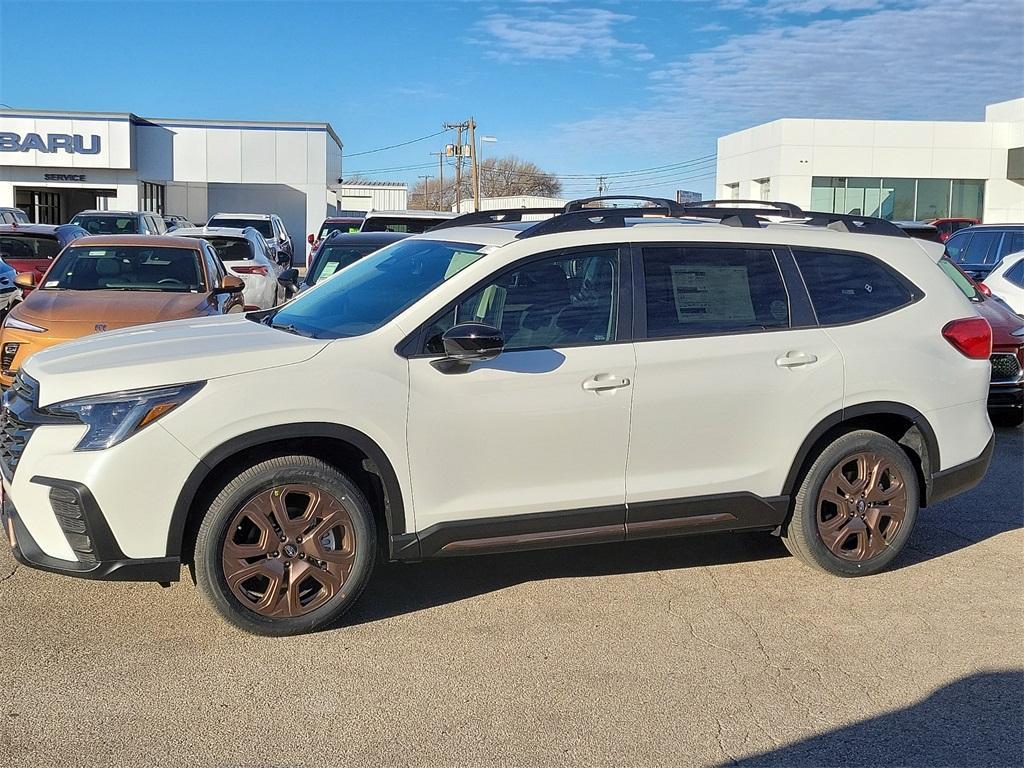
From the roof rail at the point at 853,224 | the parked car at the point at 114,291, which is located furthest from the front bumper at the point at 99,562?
the parked car at the point at 114,291

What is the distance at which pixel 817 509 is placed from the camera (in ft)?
19.0

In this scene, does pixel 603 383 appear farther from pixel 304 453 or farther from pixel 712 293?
pixel 304 453

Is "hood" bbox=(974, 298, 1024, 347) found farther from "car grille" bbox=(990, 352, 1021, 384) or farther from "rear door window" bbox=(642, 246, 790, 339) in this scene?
"rear door window" bbox=(642, 246, 790, 339)

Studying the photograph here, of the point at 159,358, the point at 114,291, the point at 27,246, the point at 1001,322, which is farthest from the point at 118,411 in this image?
the point at 27,246

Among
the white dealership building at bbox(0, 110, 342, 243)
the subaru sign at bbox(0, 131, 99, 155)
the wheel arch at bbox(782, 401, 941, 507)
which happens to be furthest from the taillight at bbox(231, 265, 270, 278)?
the subaru sign at bbox(0, 131, 99, 155)

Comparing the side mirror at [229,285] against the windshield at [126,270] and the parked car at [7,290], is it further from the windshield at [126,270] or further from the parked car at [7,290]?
the parked car at [7,290]

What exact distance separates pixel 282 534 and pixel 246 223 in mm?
24884

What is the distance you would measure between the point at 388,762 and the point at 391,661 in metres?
0.87

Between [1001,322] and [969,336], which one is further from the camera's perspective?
[1001,322]

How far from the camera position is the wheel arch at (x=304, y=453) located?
4.64 metres

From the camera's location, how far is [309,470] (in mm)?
4820

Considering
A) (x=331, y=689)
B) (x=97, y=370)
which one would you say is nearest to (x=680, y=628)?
(x=331, y=689)

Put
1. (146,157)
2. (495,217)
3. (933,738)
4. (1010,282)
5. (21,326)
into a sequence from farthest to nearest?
(146,157) < (1010,282) < (21,326) < (495,217) < (933,738)

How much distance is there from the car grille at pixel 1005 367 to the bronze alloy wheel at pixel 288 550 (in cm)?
683
